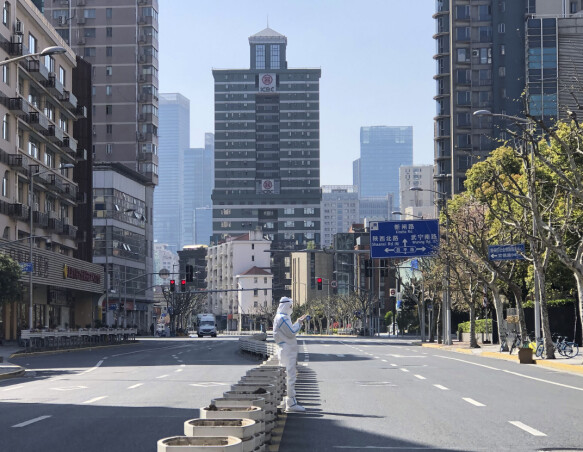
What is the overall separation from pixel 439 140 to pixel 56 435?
107 m

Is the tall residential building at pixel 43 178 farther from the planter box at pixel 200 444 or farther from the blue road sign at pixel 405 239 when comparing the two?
the planter box at pixel 200 444

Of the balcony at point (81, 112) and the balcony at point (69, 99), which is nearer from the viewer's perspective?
the balcony at point (69, 99)

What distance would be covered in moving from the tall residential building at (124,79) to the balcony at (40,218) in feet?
163

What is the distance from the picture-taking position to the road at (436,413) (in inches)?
486

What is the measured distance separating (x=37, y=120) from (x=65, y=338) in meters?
18.7

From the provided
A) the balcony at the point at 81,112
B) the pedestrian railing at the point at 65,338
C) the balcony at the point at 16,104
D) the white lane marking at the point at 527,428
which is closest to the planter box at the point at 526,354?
the white lane marking at the point at 527,428

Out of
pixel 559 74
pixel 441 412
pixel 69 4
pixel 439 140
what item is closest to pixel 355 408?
pixel 441 412

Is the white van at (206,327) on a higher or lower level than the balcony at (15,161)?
lower

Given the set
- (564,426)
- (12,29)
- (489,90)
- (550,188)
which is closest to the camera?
(564,426)

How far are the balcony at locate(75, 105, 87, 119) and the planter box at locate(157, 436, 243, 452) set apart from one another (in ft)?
256

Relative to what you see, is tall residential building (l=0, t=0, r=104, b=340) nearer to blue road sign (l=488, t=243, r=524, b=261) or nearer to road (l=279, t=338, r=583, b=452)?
blue road sign (l=488, t=243, r=524, b=261)

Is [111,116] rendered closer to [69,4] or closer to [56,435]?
[69,4]

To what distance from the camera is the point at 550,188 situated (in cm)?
5478

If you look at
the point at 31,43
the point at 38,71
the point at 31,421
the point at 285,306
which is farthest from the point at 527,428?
the point at 31,43
